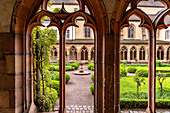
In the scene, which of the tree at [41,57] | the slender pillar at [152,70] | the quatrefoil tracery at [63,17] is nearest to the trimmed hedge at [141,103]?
the slender pillar at [152,70]

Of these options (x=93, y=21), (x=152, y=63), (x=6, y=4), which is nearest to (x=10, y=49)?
(x=6, y=4)

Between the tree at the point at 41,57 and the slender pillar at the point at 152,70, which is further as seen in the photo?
the tree at the point at 41,57

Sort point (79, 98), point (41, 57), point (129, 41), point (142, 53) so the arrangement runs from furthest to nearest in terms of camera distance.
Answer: point (129, 41), point (142, 53), point (79, 98), point (41, 57)

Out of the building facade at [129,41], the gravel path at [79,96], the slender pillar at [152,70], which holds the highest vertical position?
the building facade at [129,41]

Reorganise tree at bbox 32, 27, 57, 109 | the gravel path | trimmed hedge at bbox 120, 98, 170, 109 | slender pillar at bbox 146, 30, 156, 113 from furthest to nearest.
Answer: the gravel path → trimmed hedge at bbox 120, 98, 170, 109 → tree at bbox 32, 27, 57, 109 → slender pillar at bbox 146, 30, 156, 113

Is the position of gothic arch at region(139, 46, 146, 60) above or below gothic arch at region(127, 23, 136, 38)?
below

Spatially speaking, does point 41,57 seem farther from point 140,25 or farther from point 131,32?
point 131,32

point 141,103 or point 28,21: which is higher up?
point 28,21

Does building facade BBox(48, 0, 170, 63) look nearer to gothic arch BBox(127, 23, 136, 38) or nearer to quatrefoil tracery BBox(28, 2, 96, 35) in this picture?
gothic arch BBox(127, 23, 136, 38)

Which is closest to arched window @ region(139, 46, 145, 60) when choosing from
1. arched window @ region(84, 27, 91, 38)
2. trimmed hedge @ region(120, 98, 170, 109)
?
arched window @ region(84, 27, 91, 38)

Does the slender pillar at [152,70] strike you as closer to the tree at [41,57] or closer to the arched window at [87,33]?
the tree at [41,57]

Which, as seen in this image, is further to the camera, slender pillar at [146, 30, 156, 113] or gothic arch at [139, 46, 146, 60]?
gothic arch at [139, 46, 146, 60]

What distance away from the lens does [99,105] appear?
1.84 m

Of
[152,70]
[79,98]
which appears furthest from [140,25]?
[79,98]
